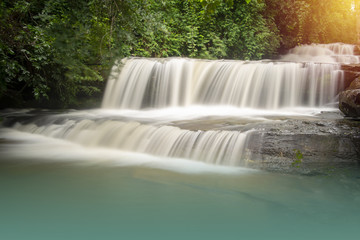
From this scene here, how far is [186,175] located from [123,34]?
2209 millimetres

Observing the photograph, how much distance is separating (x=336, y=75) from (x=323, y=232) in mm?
7498

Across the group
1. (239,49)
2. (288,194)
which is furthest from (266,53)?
(288,194)

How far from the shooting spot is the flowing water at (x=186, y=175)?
3.74 metres

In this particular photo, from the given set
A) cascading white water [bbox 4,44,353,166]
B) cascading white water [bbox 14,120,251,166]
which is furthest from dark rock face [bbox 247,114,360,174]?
cascading white water [bbox 4,44,353,166]

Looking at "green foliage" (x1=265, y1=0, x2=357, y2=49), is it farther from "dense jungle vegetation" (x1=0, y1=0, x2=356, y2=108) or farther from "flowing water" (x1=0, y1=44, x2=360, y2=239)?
"flowing water" (x1=0, y1=44, x2=360, y2=239)

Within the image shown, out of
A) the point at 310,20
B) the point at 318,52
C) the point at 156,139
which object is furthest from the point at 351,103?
the point at 310,20

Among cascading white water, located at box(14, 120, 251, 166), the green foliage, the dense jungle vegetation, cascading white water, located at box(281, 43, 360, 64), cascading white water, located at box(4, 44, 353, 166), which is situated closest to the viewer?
the dense jungle vegetation

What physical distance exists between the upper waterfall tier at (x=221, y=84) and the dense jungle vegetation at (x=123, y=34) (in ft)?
2.90

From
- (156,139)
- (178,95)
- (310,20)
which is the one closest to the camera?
(156,139)

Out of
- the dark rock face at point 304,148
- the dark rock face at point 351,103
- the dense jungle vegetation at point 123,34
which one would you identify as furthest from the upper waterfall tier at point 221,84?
the dark rock face at point 304,148

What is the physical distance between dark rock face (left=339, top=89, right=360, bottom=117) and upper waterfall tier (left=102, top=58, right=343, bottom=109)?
9.06 ft

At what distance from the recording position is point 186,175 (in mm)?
5445

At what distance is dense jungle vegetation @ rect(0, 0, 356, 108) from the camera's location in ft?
16.7

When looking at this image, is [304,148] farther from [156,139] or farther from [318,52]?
[318,52]
